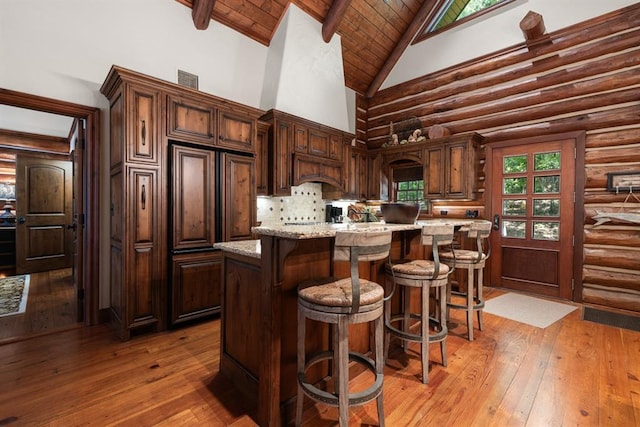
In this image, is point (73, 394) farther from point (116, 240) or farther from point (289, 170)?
point (289, 170)

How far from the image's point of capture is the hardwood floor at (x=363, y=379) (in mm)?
1729

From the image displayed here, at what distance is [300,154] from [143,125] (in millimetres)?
2188

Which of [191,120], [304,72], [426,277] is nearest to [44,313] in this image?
[191,120]

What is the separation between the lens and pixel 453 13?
5.20 meters

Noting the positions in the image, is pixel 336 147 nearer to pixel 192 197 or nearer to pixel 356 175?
pixel 356 175

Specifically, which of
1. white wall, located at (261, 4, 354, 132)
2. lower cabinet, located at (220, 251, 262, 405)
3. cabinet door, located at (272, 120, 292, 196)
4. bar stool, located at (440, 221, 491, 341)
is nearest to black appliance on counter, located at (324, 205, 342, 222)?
cabinet door, located at (272, 120, 292, 196)

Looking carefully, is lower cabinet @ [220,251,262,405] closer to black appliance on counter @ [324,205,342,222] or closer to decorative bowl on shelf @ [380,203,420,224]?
decorative bowl on shelf @ [380,203,420,224]

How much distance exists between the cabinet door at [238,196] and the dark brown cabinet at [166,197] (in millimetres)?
12

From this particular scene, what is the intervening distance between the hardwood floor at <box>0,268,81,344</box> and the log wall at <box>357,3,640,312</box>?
625 cm

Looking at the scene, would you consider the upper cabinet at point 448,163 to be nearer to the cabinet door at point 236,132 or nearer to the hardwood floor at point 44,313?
the cabinet door at point 236,132

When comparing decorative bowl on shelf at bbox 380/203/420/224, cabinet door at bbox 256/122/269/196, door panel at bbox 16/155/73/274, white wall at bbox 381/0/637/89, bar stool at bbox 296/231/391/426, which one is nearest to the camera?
bar stool at bbox 296/231/391/426

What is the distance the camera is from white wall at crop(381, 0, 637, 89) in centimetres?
380

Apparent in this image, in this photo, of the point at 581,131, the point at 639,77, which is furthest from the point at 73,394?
the point at 639,77

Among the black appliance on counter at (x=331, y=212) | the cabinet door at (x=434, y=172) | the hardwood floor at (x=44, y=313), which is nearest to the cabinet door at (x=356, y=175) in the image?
the black appliance on counter at (x=331, y=212)
